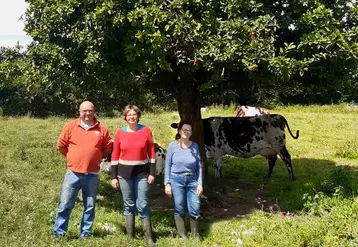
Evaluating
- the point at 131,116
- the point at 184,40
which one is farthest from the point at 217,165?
the point at 131,116

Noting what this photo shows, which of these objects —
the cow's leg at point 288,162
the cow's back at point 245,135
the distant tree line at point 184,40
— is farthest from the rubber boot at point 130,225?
the cow's leg at point 288,162

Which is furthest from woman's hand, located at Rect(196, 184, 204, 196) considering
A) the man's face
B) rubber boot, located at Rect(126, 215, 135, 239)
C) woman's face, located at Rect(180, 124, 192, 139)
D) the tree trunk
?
the tree trunk

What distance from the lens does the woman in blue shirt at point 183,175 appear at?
676cm

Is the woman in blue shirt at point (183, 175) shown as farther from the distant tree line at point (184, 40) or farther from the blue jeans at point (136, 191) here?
the distant tree line at point (184, 40)

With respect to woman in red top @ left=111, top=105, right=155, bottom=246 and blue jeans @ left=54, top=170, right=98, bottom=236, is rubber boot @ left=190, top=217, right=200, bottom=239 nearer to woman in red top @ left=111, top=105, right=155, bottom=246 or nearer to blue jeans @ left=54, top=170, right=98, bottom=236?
woman in red top @ left=111, top=105, right=155, bottom=246

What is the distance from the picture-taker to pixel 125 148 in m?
6.52

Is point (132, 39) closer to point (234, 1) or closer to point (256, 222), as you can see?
point (234, 1)

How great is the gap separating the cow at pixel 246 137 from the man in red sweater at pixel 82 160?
599 cm

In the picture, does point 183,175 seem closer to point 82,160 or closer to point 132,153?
point 132,153

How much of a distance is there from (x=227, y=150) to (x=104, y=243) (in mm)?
6722

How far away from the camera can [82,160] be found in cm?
652

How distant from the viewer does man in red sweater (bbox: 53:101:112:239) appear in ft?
21.4

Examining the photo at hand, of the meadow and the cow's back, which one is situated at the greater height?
the cow's back

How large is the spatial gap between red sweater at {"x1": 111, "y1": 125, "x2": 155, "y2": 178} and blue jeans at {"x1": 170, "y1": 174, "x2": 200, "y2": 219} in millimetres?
465
